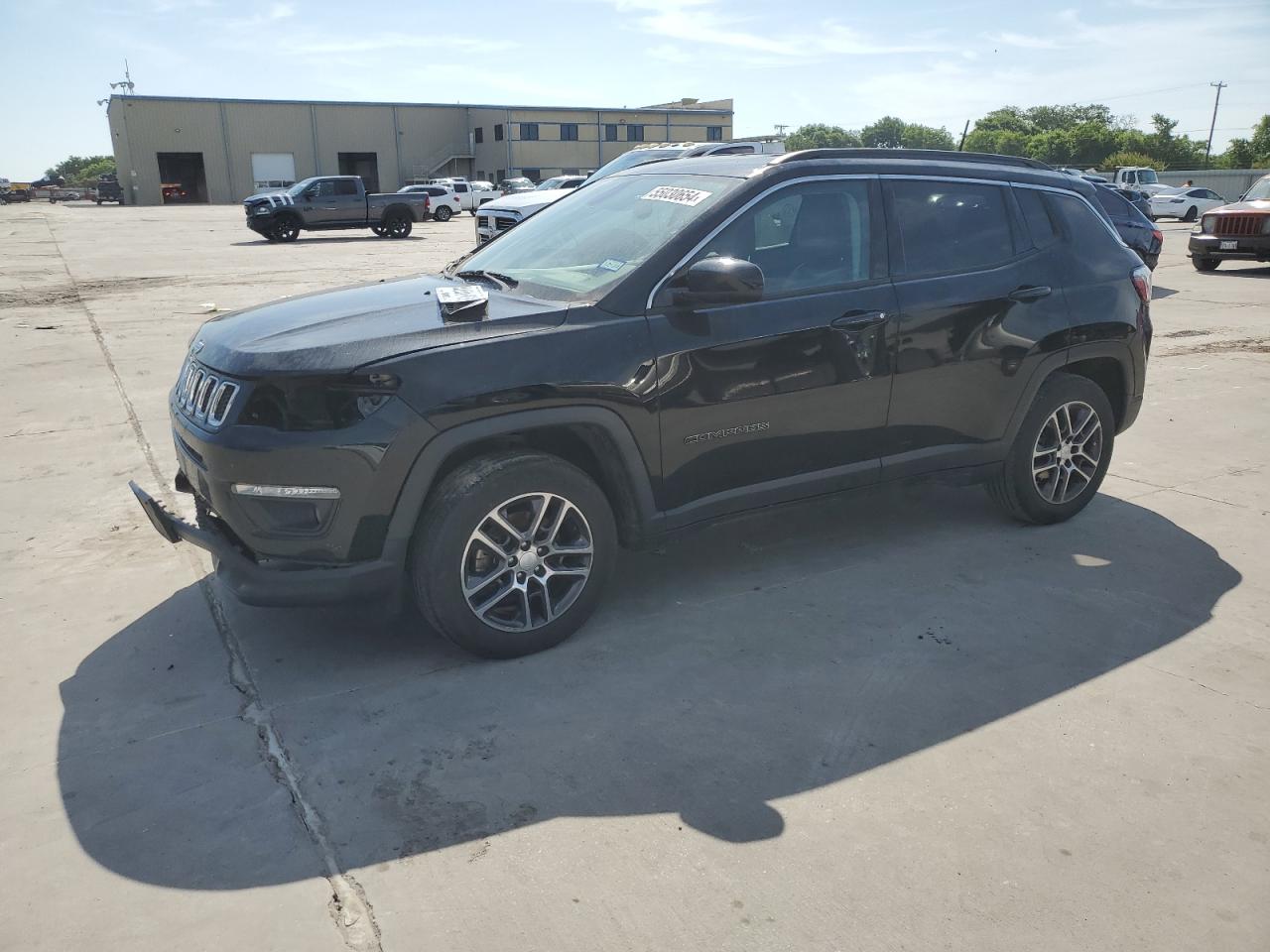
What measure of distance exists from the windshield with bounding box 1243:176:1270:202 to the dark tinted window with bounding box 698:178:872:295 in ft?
Result: 52.2

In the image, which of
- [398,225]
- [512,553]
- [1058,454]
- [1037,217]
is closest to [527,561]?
[512,553]

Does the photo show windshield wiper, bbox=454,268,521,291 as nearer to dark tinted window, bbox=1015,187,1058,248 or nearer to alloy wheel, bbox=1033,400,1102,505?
dark tinted window, bbox=1015,187,1058,248

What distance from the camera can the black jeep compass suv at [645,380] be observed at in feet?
11.2

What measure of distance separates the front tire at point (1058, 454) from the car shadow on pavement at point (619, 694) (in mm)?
261

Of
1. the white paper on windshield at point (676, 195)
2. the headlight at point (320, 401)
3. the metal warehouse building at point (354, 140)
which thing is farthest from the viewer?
the metal warehouse building at point (354, 140)

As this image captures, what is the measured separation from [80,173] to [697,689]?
548 ft

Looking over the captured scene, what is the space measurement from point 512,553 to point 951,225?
103 inches

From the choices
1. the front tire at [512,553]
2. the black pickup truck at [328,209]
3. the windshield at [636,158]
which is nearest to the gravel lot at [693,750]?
the front tire at [512,553]

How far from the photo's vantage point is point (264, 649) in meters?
3.88

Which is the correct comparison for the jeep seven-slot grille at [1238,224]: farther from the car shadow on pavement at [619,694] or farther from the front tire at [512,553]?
the front tire at [512,553]

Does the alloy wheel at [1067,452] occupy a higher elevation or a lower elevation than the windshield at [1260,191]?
lower

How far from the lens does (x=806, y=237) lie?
169 inches

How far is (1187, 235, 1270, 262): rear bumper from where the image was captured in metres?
16.2

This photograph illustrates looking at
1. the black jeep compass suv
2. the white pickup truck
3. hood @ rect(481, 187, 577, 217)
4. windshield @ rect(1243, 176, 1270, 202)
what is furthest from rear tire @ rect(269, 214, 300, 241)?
the white pickup truck
